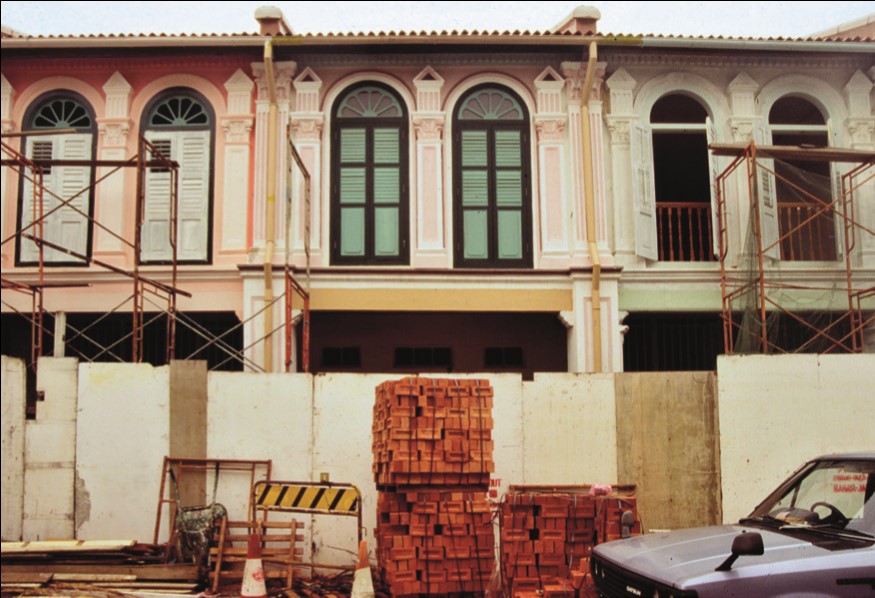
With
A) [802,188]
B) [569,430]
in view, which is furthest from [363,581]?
[802,188]

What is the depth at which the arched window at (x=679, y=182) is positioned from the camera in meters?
14.8

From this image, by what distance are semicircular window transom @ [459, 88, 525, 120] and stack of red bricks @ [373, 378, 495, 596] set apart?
245 inches

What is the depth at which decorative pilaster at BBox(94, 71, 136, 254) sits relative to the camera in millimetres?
14789

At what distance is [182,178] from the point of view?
49.0ft

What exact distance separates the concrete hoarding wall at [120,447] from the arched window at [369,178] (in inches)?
161

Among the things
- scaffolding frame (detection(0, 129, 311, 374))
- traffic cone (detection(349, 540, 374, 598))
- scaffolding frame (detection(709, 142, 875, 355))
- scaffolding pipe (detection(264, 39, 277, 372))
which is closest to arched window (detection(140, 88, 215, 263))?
scaffolding frame (detection(0, 129, 311, 374))

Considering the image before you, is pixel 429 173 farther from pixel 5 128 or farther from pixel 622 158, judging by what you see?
pixel 5 128

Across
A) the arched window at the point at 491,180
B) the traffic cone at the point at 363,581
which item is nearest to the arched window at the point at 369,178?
the arched window at the point at 491,180

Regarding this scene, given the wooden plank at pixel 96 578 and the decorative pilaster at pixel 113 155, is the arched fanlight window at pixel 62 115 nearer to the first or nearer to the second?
the decorative pilaster at pixel 113 155

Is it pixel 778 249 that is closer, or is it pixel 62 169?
pixel 778 249

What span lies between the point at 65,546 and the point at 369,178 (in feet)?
22.8

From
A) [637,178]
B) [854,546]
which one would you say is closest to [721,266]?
[637,178]

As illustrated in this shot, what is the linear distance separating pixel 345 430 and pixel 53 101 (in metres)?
7.76

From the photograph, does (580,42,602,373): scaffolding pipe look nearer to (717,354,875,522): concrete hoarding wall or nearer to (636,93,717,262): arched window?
(636,93,717,262): arched window
